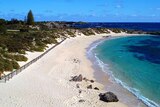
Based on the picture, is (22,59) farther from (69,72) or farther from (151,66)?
(151,66)

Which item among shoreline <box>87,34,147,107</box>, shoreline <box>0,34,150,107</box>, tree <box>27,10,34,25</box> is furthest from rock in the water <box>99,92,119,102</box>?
tree <box>27,10,34,25</box>

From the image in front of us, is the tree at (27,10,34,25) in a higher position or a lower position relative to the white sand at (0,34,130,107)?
higher

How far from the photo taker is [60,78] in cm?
3278

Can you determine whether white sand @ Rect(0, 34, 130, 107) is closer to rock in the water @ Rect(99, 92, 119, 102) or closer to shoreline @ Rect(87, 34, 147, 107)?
rock in the water @ Rect(99, 92, 119, 102)

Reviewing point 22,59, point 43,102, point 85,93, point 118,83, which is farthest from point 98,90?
point 22,59

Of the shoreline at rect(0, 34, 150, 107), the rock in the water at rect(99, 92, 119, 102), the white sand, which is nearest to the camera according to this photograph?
the white sand

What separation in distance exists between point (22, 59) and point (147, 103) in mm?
21044

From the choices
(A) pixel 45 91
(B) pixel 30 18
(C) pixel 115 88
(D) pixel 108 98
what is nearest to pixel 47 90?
(A) pixel 45 91

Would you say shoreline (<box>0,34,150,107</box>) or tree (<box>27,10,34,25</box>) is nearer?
shoreline (<box>0,34,150,107</box>)

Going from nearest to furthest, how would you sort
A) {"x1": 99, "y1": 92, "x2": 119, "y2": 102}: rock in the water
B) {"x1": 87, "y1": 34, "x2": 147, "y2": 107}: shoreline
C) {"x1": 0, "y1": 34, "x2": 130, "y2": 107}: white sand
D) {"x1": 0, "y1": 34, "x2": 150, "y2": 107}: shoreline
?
{"x1": 0, "y1": 34, "x2": 130, "y2": 107}: white sand → {"x1": 0, "y1": 34, "x2": 150, "y2": 107}: shoreline → {"x1": 99, "y1": 92, "x2": 119, "y2": 102}: rock in the water → {"x1": 87, "y1": 34, "x2": 147, "y2": 107}: shoreline

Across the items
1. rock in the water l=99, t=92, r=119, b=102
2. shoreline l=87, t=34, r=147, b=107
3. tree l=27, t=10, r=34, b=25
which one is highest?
tree l=27, t=10, r=34, b=25

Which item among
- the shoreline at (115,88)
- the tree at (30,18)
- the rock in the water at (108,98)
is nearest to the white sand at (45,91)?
the rock in the water at (108,98)

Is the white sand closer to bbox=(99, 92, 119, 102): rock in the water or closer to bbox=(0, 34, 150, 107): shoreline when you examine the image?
bbox=(0, 34, 150, 107): shoreline

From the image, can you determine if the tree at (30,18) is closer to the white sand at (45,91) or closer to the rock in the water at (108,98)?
the white sand at (45,91)
